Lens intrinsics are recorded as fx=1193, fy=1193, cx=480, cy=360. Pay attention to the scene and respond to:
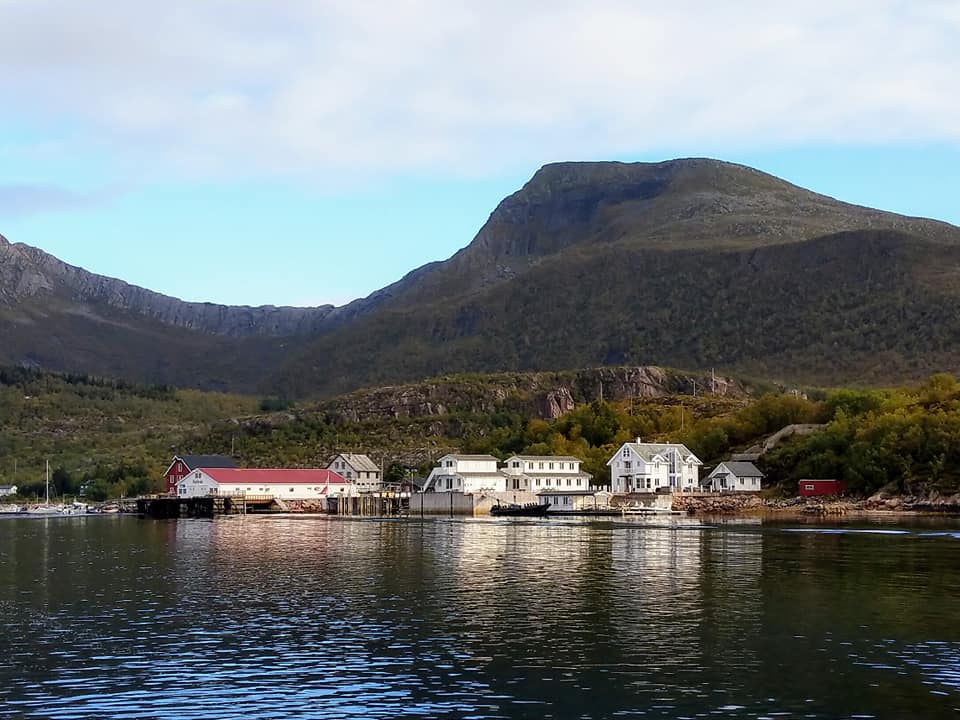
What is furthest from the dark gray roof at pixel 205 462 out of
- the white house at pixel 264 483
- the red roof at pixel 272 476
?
the red roof at pixel 272 476

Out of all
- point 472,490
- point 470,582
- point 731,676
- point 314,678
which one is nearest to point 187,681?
point 314,678

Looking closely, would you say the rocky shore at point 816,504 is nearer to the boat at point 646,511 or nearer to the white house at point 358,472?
the boat at point 646,511

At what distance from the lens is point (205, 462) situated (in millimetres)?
145875

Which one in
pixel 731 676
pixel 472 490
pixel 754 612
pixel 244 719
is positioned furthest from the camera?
pixel 472 490

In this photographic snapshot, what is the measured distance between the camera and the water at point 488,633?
92.7ft

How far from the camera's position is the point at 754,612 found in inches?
1639

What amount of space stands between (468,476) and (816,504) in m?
39.0

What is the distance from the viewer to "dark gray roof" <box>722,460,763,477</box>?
127688mm

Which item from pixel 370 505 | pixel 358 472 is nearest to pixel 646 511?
pixel 370 505

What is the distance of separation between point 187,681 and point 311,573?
2590 cm

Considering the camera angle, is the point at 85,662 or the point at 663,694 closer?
the point at 663,694

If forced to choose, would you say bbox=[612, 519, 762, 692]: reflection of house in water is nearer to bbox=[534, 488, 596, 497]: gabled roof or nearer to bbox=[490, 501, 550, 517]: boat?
bbox=[490, 501, 550, 517]: boat

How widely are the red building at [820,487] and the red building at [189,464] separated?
2710 inches

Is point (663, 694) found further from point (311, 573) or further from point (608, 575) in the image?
point (311, 573)
